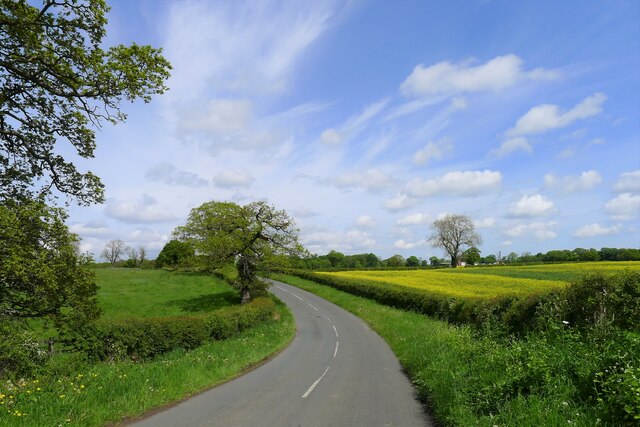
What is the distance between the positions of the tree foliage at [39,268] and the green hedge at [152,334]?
15.1ft

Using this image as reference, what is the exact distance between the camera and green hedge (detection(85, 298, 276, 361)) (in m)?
16.2

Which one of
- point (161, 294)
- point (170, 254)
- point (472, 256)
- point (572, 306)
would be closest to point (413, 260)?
point (472, 256)

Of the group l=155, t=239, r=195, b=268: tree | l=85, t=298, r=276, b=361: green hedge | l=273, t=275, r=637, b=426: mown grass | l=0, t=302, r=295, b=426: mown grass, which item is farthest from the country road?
l=155, t=239, r=195, b=268: tree

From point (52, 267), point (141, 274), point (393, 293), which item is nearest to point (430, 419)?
point (52, 267)

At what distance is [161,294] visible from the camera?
44.8 metres

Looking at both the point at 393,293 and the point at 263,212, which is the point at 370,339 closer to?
the point at 393,293

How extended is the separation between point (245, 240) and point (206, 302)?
8387 millimetres

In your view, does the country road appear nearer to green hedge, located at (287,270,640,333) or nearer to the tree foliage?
the tree foliage

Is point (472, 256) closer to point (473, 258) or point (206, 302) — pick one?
point (473, 258)

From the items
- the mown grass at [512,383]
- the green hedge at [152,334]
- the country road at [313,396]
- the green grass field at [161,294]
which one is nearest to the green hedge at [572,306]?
the mown grass at [512,383]

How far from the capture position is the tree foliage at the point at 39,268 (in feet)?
30.5

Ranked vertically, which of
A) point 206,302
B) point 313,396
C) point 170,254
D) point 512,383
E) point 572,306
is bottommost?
point 313,396

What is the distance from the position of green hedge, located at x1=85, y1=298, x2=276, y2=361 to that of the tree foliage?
4.59 metres

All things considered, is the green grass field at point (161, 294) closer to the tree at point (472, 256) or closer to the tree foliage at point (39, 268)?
the tree foliage at point (39, 268)
